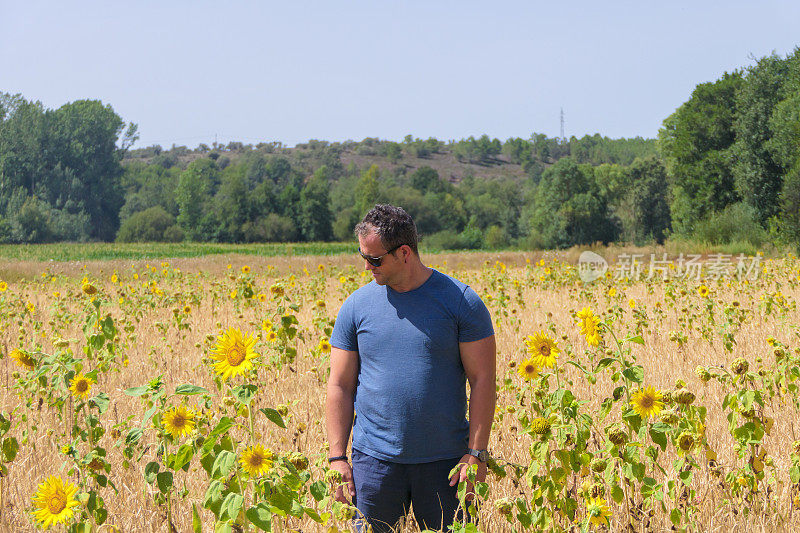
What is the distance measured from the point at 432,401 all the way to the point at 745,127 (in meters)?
39.3

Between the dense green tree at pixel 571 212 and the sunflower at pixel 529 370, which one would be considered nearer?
the sunflower at pixel 529 370

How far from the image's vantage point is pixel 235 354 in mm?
2658

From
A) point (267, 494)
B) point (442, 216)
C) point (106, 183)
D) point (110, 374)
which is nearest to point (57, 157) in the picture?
point (106, 183)

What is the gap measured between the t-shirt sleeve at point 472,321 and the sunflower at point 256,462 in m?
1.03

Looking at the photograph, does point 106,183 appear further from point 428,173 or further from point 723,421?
point 723,421

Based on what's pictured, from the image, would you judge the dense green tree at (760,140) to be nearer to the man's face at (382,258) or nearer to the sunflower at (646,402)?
the sunflower at (646,402)

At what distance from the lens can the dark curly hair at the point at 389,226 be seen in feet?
9.93

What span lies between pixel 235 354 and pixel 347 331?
706 millimetres

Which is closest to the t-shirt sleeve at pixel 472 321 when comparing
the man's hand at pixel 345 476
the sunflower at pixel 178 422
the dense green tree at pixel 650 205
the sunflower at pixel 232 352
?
the man's hand at pixel 345 476

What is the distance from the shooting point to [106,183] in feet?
297

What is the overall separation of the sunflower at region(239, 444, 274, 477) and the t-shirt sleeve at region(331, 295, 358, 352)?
3.07 ft

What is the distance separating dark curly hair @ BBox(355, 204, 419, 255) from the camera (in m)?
3.03

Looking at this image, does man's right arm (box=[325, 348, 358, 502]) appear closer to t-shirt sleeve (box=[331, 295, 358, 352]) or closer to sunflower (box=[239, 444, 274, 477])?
t-shirt sleeve (box=[331, 295, 358, 352])

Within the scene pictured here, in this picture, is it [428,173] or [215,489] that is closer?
[215,489]
